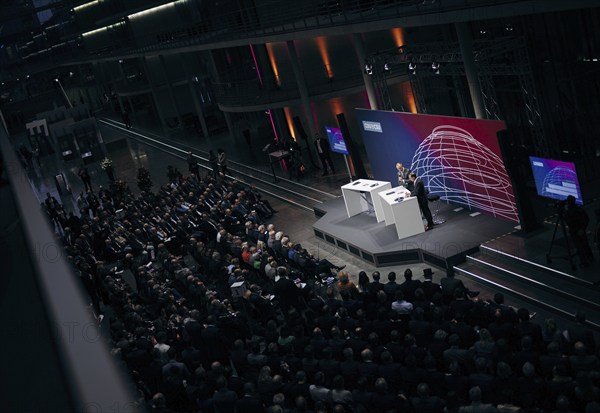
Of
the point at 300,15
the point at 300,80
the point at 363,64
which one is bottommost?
the point at 300,80

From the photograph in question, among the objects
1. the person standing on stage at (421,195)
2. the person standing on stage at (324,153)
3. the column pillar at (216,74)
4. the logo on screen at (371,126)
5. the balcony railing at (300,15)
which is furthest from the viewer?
the column pillar at (216,74)

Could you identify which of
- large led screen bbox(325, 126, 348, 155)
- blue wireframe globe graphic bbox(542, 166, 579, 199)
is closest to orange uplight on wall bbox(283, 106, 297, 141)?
large led screen bbox(325, 126, 348, 155)

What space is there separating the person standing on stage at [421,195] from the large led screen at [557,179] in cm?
381

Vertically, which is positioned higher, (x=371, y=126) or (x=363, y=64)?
(x=363, y=64)

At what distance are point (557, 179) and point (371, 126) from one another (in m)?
9.28

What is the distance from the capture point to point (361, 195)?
22.5 metres

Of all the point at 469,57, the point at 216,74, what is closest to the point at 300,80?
the point at 469,57

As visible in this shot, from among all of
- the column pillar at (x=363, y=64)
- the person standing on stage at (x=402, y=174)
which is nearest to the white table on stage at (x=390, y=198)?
the person standing on stage at (x=402, y=174)

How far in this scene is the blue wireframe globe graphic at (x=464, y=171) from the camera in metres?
18.2

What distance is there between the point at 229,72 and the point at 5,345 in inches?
1556

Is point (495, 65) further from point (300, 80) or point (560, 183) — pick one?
point (300, 80)

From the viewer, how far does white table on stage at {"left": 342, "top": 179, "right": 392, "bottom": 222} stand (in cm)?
2109

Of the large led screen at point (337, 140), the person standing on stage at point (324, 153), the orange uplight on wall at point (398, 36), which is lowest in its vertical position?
the person standing on stage at point (324, 153)

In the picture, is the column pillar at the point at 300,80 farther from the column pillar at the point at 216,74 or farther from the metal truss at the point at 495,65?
the column pillar at the point at 216,74
